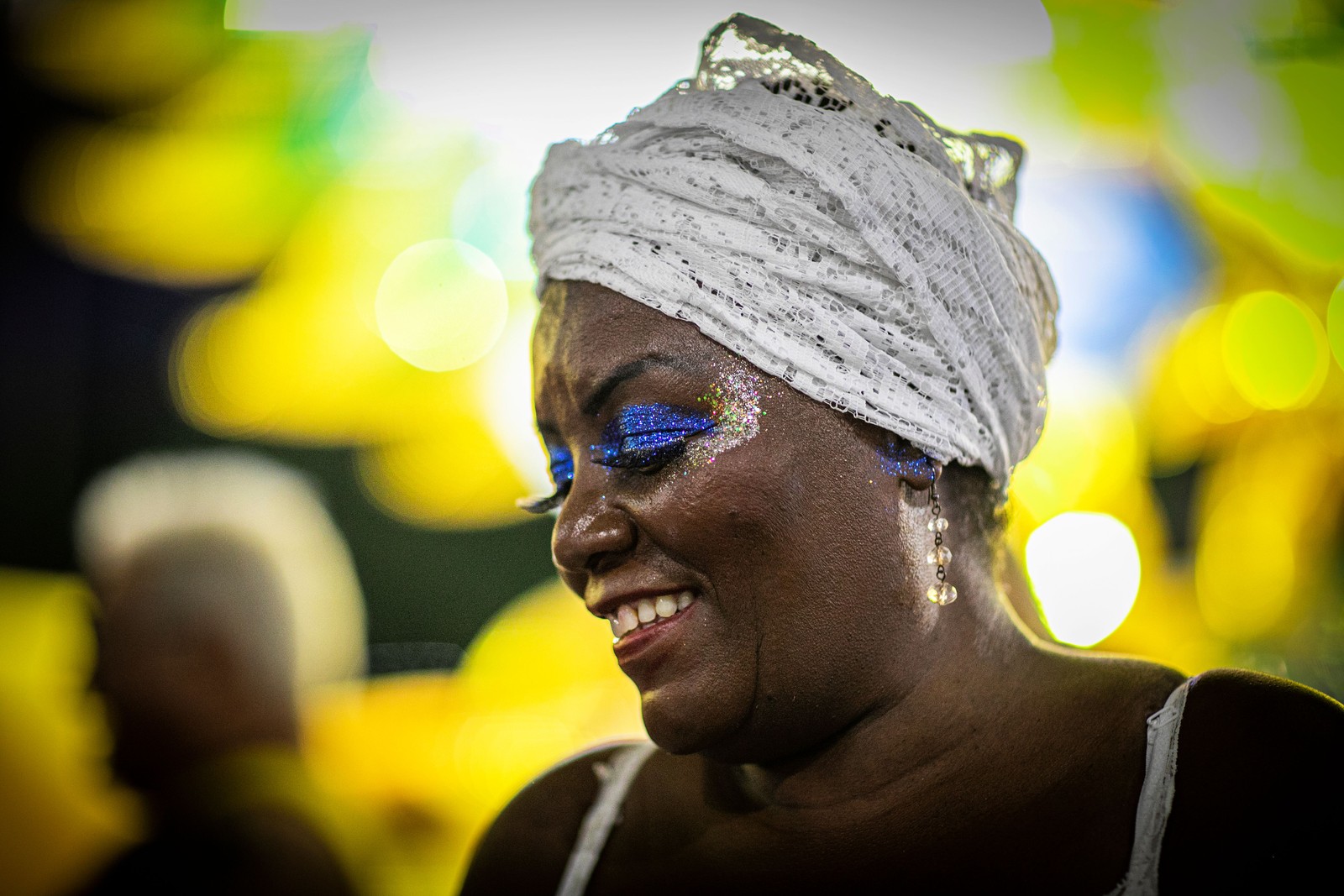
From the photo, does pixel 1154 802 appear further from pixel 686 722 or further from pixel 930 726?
pixel 686 722

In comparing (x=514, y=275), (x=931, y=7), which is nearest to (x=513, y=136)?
(x=514, y=275)

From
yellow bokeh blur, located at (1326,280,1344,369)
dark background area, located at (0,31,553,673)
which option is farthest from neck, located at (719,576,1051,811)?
dark background area, located at (0,31,553,673)

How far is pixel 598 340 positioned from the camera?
1340mm

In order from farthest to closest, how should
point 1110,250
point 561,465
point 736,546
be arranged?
point 1110,250
point 561,465
point 736,546

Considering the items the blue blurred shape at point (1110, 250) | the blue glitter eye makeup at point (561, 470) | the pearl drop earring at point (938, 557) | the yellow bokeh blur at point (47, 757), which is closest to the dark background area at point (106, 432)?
the yellow bokeh blur at point (47, 757)

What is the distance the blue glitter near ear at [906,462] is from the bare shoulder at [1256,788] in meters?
0.45

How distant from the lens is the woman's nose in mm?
1292

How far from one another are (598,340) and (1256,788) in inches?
39.0

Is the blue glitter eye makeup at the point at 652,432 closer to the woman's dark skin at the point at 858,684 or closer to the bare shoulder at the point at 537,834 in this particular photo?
the woman's dark skin at the point at 858,684

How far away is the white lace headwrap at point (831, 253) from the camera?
1.28 meters

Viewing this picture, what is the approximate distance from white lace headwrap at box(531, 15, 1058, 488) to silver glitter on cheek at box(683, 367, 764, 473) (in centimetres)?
3

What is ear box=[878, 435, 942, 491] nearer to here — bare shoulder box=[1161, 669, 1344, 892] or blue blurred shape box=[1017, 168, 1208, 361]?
bare shoulder box=[1161, 669, 1344, 892]

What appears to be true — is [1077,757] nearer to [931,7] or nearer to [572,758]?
[572,758]

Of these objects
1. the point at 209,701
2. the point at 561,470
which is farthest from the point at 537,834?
the point at 209,701
